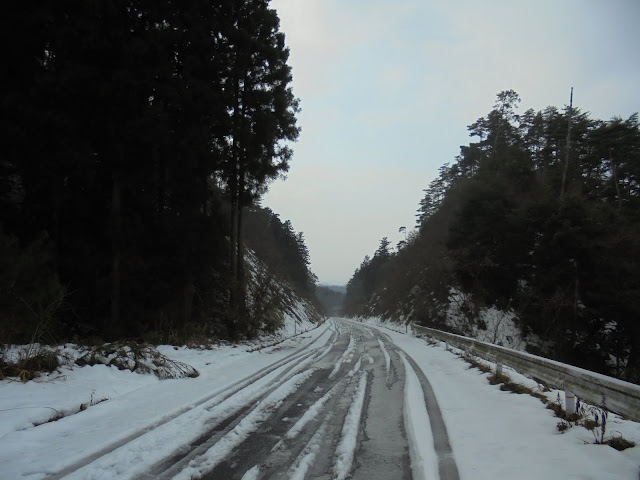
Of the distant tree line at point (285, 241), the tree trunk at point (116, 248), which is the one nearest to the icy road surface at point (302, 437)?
the tree trunk at point (116, 248)

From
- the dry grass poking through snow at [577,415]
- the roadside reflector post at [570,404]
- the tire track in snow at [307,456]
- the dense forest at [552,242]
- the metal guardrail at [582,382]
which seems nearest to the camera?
the tire track in snow at [307,456]

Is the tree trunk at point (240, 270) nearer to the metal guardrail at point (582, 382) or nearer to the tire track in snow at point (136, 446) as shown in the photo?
the tire track in snow at point (136, 446)

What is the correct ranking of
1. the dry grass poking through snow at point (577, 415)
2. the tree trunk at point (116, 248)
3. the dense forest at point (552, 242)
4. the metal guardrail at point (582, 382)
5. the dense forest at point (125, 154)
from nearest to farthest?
1. the dry grass poking through snow at point (577, 415)
2. the metal guardrail at point (582, 382)
3. the dense forest at point (125, 154)
4. the tree trunk at point (116, 248)
5. the dense forest at point (552, 242)

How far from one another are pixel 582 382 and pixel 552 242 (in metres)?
19.3

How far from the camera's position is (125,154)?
13.0m

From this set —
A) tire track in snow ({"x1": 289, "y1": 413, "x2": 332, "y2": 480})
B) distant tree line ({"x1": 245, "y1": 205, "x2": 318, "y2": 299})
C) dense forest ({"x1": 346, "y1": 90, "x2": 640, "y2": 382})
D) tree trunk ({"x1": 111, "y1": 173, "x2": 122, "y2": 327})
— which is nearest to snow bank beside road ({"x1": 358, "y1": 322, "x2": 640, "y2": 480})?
tire track in snow ({"x1": 289, "y1": 413, "x2": 332, "y2": 480})

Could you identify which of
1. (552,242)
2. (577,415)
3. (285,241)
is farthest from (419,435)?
(285,241)

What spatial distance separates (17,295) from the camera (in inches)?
338

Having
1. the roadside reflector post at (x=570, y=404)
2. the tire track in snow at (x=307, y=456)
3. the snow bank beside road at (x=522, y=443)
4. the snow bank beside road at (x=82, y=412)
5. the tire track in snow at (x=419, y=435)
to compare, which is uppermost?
the roadside reflector post at (x=570, y=404)

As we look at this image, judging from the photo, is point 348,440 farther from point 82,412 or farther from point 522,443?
point 82,412

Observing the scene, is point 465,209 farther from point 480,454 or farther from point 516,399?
point 480,454

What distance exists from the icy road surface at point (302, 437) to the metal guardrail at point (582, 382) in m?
0.48

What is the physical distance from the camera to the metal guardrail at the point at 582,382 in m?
4.98

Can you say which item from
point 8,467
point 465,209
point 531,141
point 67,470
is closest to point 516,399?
point 67,470
